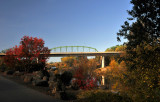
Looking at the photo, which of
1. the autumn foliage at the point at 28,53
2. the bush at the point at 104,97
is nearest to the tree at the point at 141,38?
the bush at the point at 104,97

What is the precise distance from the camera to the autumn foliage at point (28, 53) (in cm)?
2183

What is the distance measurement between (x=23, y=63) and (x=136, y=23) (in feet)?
54.3

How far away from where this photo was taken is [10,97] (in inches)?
383

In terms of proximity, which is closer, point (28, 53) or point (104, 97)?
point (104, 97)

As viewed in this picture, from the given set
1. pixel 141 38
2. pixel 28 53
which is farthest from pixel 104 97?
pixel 28 53

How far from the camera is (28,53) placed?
71.8 ft

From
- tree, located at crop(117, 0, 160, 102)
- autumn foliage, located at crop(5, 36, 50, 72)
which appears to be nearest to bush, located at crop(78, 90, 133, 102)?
tree, located at crop(117, 0, 160, 102)

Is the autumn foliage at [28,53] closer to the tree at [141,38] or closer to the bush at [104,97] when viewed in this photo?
the tree at [141,38]

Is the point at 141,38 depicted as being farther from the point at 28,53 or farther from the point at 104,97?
the point at 28,53

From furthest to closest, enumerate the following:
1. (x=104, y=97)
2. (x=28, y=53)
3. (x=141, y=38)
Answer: (x=28, y=53)
(x=141, y=38)
(x=104, y=97)

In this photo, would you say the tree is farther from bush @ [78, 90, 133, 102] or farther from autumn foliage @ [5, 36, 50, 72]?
autumn foliage @ [5, 36, 50, 72]

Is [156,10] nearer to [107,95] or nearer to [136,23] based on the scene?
[136,23]

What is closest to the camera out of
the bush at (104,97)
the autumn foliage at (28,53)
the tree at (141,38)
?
the bush at (104,97)

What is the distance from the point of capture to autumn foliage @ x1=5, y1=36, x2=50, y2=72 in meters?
21.8
